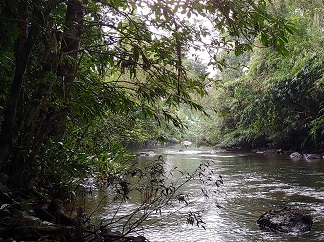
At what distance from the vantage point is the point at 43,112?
3555 mm

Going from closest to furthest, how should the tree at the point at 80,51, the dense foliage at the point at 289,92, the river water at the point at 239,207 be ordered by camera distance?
1. the tree at the point at 80,51
2. the river water at the point at 239,207
3. the dense foliage at the point at 289,92

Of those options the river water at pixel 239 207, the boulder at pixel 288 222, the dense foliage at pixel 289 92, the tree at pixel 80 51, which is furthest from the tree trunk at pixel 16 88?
the dense foliage at pixel 289 92

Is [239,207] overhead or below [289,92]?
below

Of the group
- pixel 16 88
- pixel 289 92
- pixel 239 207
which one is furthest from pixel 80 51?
pixel 289 92

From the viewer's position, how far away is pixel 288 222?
4457mm

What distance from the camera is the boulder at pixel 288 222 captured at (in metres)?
4.38

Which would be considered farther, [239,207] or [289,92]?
[289,92]

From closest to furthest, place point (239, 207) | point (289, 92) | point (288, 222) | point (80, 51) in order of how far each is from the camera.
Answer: point (80, 51) < point (288, 222) < point (239, 207) < point (289, 92)

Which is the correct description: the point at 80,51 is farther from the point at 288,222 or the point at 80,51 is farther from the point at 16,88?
the point at 288,222

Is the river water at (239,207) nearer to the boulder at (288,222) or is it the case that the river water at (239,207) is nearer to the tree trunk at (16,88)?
the boulder at (288,222)

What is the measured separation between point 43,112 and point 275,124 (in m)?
14.7

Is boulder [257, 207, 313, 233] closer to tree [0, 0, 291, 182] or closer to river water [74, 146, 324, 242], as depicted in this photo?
river water [74, 146, 324, 242]

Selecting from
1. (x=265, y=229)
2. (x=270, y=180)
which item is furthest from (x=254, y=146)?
(x=265, y=229)

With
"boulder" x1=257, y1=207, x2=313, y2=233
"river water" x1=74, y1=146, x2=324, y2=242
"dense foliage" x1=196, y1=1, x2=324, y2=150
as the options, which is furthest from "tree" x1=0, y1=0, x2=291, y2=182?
"dense foliage" x1=196, y1=1, x2=324, y2=150
